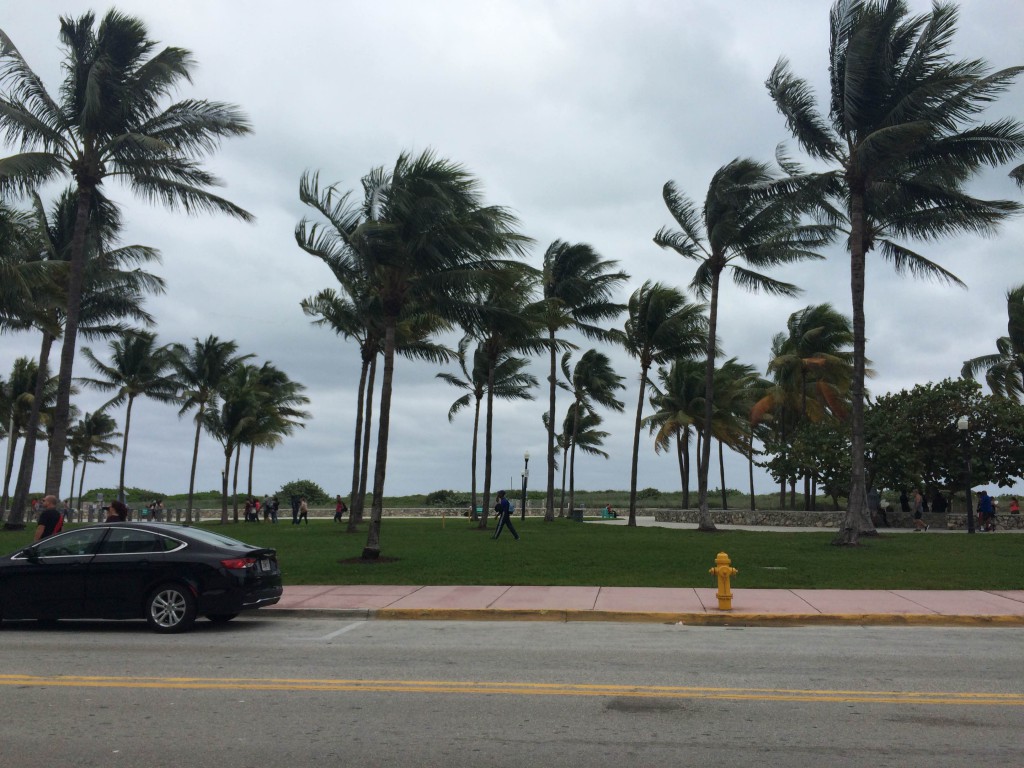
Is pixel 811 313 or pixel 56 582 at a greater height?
pixel 811 313

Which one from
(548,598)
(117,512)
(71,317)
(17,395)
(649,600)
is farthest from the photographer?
(17,395)

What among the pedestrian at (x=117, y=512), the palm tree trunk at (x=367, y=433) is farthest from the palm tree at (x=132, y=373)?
the pedestrian at (x=117, y=512)

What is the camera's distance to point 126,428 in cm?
5303

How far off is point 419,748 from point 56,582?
7.36m

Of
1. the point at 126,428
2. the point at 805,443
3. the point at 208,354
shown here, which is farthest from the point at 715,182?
the point at 126,428

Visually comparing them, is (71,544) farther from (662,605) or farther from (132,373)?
(132,373)

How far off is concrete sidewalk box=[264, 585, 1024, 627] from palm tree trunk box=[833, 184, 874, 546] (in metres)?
8.81

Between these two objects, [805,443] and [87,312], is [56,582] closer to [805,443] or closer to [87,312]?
[87,312]

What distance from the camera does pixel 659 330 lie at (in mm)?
38500

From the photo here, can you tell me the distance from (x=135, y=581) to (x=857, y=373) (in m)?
19.6

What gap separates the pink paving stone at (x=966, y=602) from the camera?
12672 mm

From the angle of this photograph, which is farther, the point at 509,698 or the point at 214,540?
the point at 214,540

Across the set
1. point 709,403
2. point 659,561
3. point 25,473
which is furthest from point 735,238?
point 25,473

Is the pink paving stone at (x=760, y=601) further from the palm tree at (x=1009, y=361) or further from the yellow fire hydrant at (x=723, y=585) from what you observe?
the palm tree at (x=1009, y=361)
